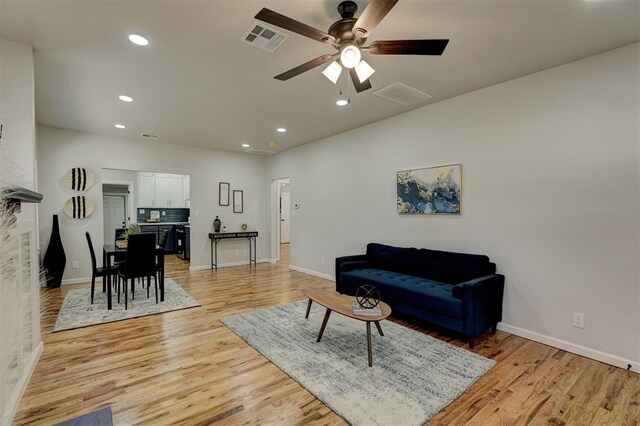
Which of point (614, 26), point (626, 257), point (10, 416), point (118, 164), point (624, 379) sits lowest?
point (624, 379)

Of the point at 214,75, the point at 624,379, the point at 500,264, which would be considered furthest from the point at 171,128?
the point at 624,379

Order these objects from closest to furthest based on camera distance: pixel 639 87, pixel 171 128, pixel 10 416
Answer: pixel 10 416
pixel 639 87
pixel 171 128

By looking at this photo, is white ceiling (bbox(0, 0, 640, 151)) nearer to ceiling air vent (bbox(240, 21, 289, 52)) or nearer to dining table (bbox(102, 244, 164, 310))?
ceiling air vent (bbox(240, 21, 289, 52))

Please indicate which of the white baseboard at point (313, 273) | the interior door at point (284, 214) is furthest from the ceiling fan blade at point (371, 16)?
the interior door at point (284, 214)

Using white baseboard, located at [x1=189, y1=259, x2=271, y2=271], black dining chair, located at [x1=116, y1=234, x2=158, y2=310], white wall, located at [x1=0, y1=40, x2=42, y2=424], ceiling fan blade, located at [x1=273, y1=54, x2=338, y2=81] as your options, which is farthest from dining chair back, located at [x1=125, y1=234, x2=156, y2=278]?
ceiling fan blade, located at [x1=273, y1=54, x2=338, y2=81]

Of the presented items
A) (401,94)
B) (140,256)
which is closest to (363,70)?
(401,94)

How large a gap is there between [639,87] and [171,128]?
5.83m

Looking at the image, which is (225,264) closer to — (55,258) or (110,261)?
(55,258)

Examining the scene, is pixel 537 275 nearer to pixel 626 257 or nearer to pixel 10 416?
pixel 626 257

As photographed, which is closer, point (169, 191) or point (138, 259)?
point (138, 259)

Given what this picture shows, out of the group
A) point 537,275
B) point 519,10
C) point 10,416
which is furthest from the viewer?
point 537,275

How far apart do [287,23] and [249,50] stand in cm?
105

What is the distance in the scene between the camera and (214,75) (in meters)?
3.09

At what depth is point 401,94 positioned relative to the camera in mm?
3545
